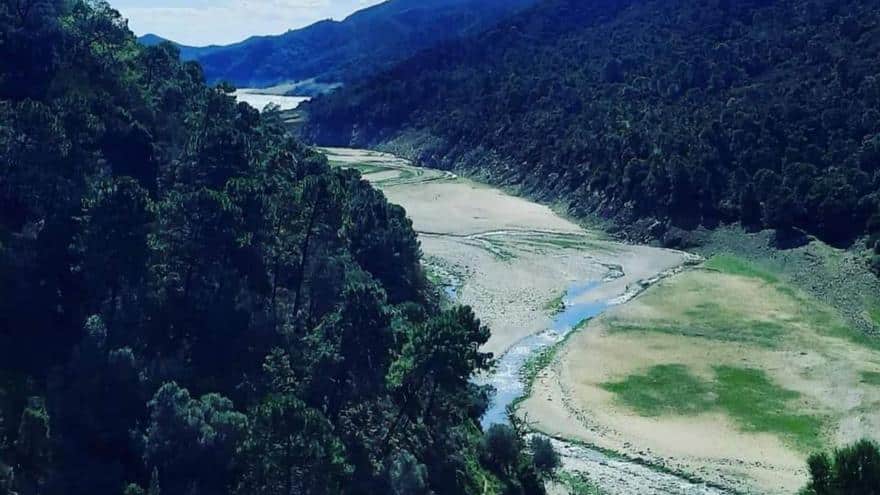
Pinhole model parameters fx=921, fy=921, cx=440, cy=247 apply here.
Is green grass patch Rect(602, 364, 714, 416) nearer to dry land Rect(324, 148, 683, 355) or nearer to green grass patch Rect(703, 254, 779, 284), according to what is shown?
dry land Rect(324, 148, 683, 355)

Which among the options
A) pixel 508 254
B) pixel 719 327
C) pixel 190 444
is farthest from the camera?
pixel 508 254

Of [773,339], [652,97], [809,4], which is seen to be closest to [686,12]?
[809,4]

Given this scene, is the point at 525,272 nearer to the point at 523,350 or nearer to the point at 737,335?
the point at 523,350

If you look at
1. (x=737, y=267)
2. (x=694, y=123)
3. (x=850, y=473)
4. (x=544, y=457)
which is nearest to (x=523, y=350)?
(x=544, y=457)

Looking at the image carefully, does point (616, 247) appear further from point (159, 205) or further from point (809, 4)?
point (809, 4)

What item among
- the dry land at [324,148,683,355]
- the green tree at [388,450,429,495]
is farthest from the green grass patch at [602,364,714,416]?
the green tree at [388,450,429,495]

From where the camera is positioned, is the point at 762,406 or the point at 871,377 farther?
the point at 871,377
